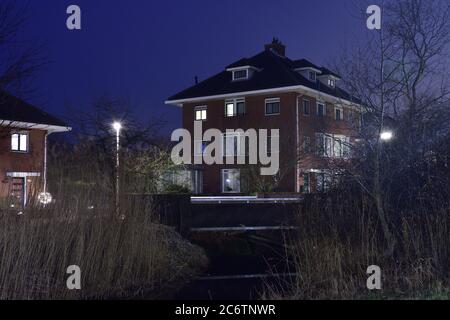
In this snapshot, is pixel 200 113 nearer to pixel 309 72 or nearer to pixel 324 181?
pixel 309 72

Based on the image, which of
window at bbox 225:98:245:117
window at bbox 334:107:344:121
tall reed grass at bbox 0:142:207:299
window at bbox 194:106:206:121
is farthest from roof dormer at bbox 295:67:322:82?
tall reed grass at bbox 0:142:207:299

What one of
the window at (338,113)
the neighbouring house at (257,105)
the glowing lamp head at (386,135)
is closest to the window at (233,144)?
the neighbouring house at (257,105)

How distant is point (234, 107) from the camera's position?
31406mm

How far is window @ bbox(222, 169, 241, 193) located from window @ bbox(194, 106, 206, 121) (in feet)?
11.8

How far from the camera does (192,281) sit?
1233cm

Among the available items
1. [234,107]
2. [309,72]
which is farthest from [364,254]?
[309,72]

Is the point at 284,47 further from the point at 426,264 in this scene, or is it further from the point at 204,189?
the point at 426,264

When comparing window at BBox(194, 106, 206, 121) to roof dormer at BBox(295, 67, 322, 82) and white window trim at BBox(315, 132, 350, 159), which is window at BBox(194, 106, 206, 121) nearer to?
roof dormer at BBox(295, 67, 322, 82)

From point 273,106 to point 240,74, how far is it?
365cm

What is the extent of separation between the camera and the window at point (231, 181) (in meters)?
30.4

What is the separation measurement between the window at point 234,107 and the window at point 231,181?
129 inches

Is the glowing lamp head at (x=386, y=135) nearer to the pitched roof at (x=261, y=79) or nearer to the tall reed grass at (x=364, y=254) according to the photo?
the tall reed grass at (x=364, y=254)

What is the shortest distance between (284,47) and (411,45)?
2573 cm
